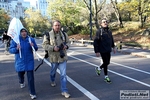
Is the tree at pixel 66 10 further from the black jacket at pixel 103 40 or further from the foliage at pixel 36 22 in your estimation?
the black jacket at pixel 103 40

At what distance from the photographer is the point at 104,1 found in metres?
31.8

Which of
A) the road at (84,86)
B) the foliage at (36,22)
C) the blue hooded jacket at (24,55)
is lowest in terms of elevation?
the road at (84,86)

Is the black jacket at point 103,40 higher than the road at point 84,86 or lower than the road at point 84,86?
higher

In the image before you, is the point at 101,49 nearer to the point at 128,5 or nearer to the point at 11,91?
the point at 11,91

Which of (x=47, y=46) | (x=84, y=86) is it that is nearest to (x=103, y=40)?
(x=84, y=86)

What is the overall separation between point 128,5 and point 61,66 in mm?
25693

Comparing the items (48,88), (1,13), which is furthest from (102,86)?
(1,13)

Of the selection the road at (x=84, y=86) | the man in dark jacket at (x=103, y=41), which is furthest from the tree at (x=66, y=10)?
the man in dark jacket at (x=103, y=41)

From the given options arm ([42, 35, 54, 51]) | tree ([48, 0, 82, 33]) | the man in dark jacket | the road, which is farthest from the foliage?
arm ([42, 35, 54, 51])

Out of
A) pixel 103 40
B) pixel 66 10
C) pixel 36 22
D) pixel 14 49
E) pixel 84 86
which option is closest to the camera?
pixel 14 49

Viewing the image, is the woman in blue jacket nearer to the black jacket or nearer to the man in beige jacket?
the man in beige jacket

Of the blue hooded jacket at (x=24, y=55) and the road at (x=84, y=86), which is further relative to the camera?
the road at (x=84, y=86)

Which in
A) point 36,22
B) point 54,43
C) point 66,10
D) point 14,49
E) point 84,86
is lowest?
point 84,86

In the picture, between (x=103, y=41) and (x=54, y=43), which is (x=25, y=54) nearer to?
(x=54, y=43)
